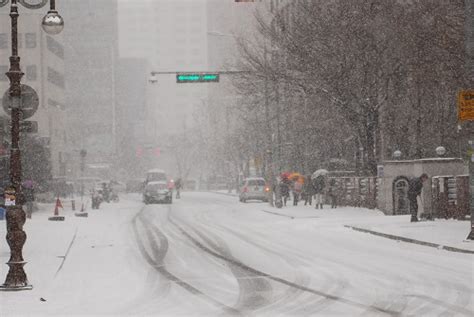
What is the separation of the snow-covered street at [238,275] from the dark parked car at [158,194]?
2802cm

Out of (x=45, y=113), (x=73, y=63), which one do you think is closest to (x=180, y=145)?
(x=45, y=113)

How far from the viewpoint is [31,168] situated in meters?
48.4

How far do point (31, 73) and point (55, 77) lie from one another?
7100mm

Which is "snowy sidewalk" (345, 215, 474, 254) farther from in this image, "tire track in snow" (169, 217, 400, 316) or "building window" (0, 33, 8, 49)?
"building window" (0, 33, 8, 49)

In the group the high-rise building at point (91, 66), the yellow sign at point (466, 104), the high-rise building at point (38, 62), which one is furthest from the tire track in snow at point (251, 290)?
the high-rise building at point (91, 66)

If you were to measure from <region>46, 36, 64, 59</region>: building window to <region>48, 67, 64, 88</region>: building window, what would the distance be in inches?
85.2

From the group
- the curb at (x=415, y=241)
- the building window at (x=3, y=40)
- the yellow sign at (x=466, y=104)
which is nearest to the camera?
the curb at (x=415, y=241)

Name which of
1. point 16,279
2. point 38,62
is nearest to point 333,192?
point 16,279

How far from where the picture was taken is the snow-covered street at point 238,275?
11.7 metres

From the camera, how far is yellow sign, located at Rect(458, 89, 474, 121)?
19391 mm

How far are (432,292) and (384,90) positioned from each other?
98.2 ft

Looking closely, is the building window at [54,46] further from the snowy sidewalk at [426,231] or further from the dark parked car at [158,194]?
the snowy sidewalk at [426,231]

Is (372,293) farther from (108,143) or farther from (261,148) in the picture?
(108,143)

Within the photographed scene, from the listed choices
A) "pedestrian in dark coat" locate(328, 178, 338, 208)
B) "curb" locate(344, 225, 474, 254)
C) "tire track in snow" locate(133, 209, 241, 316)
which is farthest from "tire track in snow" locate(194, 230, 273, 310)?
"pedestrian in dark coat" locate(328, 178, 338, 208)
